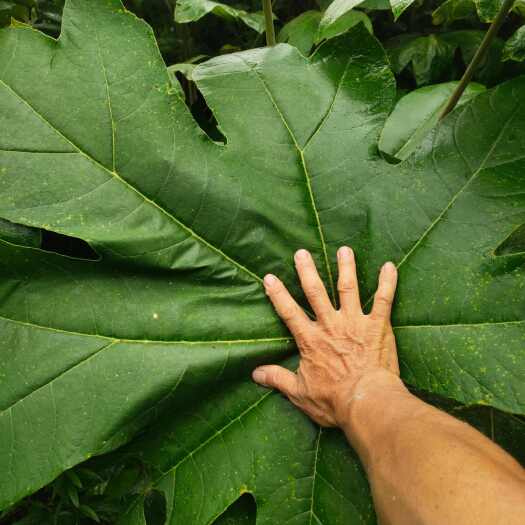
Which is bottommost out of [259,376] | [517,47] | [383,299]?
[259,376]

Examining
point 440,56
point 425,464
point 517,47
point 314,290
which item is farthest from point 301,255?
point 440,56

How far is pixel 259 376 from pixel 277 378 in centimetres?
3

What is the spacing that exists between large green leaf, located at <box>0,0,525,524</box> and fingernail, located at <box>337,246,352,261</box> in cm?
2

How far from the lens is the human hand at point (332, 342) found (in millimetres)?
827

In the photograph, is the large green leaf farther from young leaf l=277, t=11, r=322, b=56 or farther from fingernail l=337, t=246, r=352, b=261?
young leaf l=277, t=11, r=322, b=56

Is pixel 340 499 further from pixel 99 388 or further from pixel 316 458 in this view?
pixel 99 388

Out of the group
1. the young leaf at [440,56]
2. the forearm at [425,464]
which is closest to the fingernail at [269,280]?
the forearm at [425,464]

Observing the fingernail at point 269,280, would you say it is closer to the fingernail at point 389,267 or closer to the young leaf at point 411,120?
the fingernail at point 389,267

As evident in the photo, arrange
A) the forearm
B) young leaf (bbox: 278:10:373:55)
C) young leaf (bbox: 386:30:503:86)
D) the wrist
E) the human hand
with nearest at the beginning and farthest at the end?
the forearm
the wrist
the human hand
young leaf (bbox: 278:10:373:55)
young leaf (bbox: 386:30:503:86)

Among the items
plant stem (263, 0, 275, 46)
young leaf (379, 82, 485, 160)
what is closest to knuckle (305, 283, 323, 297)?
young leaf (379, 82, 485, 160)

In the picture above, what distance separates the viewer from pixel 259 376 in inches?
33.6

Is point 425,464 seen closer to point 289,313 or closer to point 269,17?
point 289,313

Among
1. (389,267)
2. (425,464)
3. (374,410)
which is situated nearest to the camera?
(425,464)

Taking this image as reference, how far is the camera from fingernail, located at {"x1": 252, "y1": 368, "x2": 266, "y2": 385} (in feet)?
2.80
